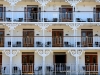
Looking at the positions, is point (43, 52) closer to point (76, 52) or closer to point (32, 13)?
point (76, 52)

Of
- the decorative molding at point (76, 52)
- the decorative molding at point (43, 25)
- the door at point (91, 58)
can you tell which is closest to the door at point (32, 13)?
the decorative molding at point (43, 25)

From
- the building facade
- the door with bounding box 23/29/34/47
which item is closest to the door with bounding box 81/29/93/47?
the building facade

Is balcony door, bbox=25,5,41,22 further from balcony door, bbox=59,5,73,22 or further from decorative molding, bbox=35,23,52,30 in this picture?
balcony door, bbox=59,5,73,22

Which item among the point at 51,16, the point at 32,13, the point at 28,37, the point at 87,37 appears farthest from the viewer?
the point at 51,16

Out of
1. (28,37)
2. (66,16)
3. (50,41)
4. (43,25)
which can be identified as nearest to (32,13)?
(43,25)

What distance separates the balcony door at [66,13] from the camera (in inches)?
1142

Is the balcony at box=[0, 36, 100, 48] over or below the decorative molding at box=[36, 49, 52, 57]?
over

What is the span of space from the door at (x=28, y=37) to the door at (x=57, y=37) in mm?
2270

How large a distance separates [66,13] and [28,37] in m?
4.75

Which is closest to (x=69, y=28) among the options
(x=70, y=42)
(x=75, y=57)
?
(x=70, y=42)

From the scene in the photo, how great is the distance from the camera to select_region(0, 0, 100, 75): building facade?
90.4ft

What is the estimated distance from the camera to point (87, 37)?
28109 mm

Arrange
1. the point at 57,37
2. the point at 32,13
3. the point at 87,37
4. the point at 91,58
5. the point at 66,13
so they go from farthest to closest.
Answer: the point at 91,58 < the point at 57,37 < the point at 32,13 < the point at 66,13 < the point at 87,37

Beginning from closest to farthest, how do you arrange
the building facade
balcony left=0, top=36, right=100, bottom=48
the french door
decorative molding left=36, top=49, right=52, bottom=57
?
decorative molding left=36, top=49, right=52, bottom=57
the building facade
balcony left=0, top=36, right=100, bottom=48
the french door
